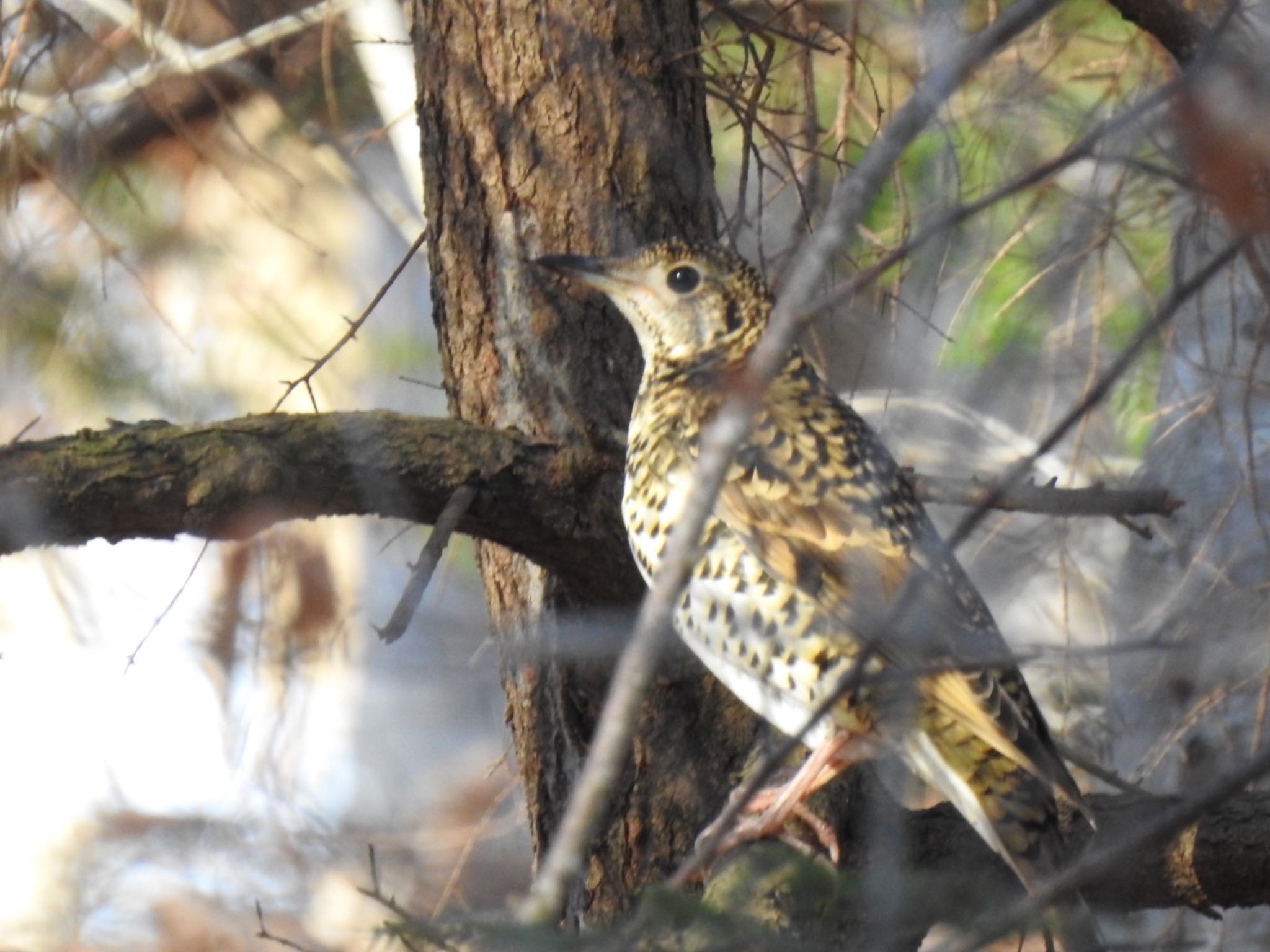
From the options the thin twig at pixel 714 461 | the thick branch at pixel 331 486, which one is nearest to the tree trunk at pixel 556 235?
the thick branch at pixel 331 486

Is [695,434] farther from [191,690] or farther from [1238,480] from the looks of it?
[191,690]

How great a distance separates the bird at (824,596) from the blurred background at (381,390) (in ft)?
1.01

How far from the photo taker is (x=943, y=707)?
8.89ft

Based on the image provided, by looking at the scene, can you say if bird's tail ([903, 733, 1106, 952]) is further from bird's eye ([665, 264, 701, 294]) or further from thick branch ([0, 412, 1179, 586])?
bird's eye ([665, 264, 701, 294])

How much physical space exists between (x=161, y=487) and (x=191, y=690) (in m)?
2.75

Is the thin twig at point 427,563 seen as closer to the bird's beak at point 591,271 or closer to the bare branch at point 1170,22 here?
the bird's beak at point 591,271

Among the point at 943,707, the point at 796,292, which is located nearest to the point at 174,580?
the point at 943,707

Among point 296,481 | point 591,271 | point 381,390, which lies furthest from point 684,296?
point 381,390

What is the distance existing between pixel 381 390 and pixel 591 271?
4.15 metres

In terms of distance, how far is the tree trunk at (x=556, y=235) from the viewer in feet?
10.5

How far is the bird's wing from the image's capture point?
2582 mm

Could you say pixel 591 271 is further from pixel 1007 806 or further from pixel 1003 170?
pixel 1007 806

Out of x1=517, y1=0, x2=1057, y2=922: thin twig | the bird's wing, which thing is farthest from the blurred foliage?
x1=517, y1=0, x2=1057, y2=922: thin twig

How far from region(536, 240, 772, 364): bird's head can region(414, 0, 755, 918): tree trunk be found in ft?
0.52
